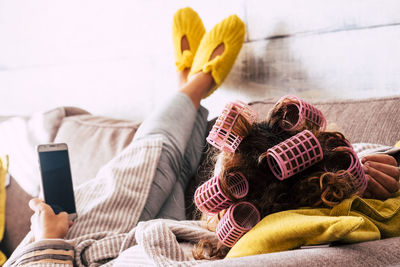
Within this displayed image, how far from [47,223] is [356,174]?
67 cm

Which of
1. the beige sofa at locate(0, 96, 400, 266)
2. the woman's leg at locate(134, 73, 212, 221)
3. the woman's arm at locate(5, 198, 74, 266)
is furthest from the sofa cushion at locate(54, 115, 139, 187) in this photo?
the woman's arm at locate(5, 198, 74, 266)

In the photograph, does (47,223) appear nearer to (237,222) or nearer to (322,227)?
(237,222)

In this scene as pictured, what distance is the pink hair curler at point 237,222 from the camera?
0.57 m

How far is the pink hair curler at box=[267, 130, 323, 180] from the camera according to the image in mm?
514

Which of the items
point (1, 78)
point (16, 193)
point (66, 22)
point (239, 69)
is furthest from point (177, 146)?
point (1, 78)

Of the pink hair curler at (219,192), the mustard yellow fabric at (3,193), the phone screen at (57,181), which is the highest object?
the pink hair curler at (219,192)

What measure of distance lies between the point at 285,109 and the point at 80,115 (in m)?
1.10

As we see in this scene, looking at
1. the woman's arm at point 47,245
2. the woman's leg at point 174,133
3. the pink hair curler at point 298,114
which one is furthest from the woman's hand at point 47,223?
the pink hair curler at point 298,114

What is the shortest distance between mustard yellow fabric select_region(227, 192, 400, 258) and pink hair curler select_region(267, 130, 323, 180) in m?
0.06

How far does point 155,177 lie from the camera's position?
111 centimetres

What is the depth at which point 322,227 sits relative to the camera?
1.53ft

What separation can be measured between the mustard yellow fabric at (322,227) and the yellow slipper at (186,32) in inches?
41.5

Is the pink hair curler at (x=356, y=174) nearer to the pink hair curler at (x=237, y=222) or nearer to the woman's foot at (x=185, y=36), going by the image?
the pink hair curler at (x=237, y=222)

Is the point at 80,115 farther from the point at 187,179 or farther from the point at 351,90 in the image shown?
the point at 351,90
